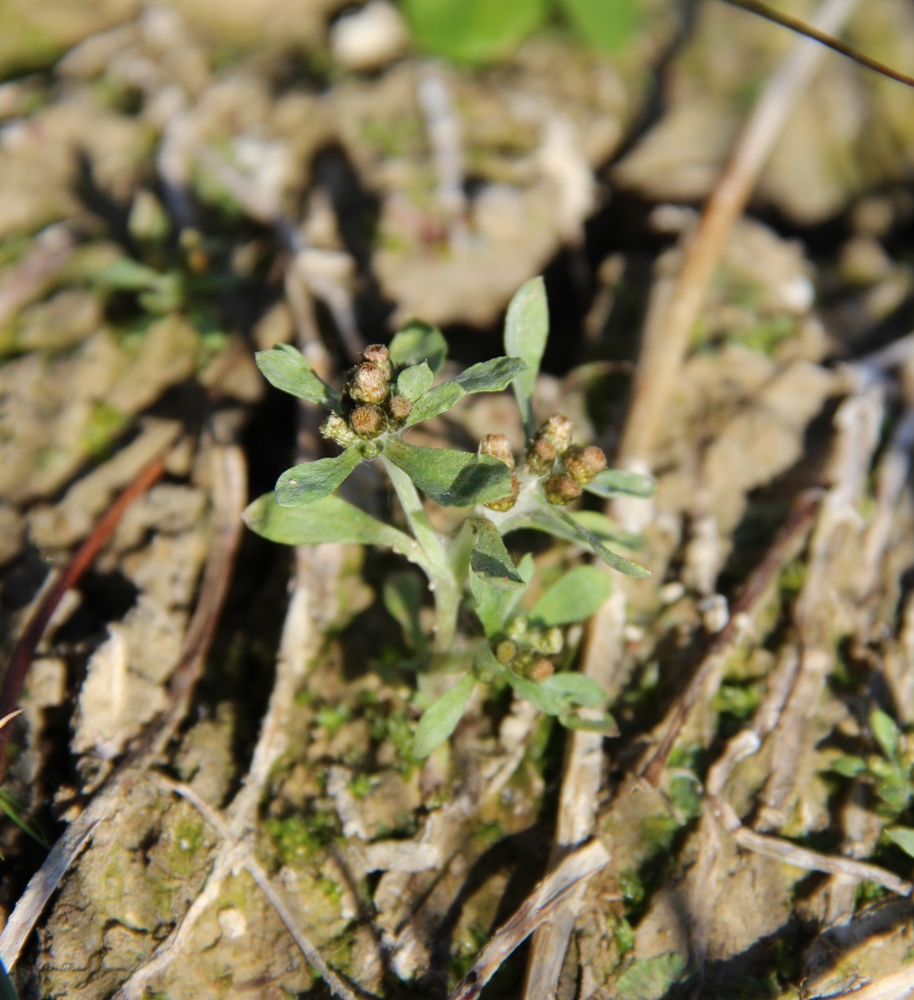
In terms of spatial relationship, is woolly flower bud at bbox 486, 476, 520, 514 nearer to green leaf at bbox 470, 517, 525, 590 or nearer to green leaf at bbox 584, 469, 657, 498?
green leaf at bbox 470, 517, 525, 590

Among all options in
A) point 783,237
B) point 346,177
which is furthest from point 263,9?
point 783,237

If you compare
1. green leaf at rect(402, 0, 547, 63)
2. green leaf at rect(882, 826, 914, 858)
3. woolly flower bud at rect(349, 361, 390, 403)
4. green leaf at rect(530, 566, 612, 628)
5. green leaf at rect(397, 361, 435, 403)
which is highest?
green leaf at rect(402, 0, 547, 63)

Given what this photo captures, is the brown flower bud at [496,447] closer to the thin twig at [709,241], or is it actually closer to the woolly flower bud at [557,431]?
the woolly flower bud at [557,431]

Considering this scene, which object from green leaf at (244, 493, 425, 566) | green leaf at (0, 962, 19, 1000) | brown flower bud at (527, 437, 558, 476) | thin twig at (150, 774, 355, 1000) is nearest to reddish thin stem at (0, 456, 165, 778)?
thin twig at (150, 774, 355, 1000)

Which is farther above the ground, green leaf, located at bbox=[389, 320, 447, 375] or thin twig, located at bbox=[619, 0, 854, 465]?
green leaf, located at bbox=[389, 320, 447, 375]

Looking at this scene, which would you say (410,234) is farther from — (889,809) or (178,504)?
(889,809)

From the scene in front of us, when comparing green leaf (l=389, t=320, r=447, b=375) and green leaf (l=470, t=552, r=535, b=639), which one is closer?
green leaf (l=470, t=552, r=535, b=639)

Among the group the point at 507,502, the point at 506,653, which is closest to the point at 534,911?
the point at 506,653

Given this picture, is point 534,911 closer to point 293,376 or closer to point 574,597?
point 574,597
